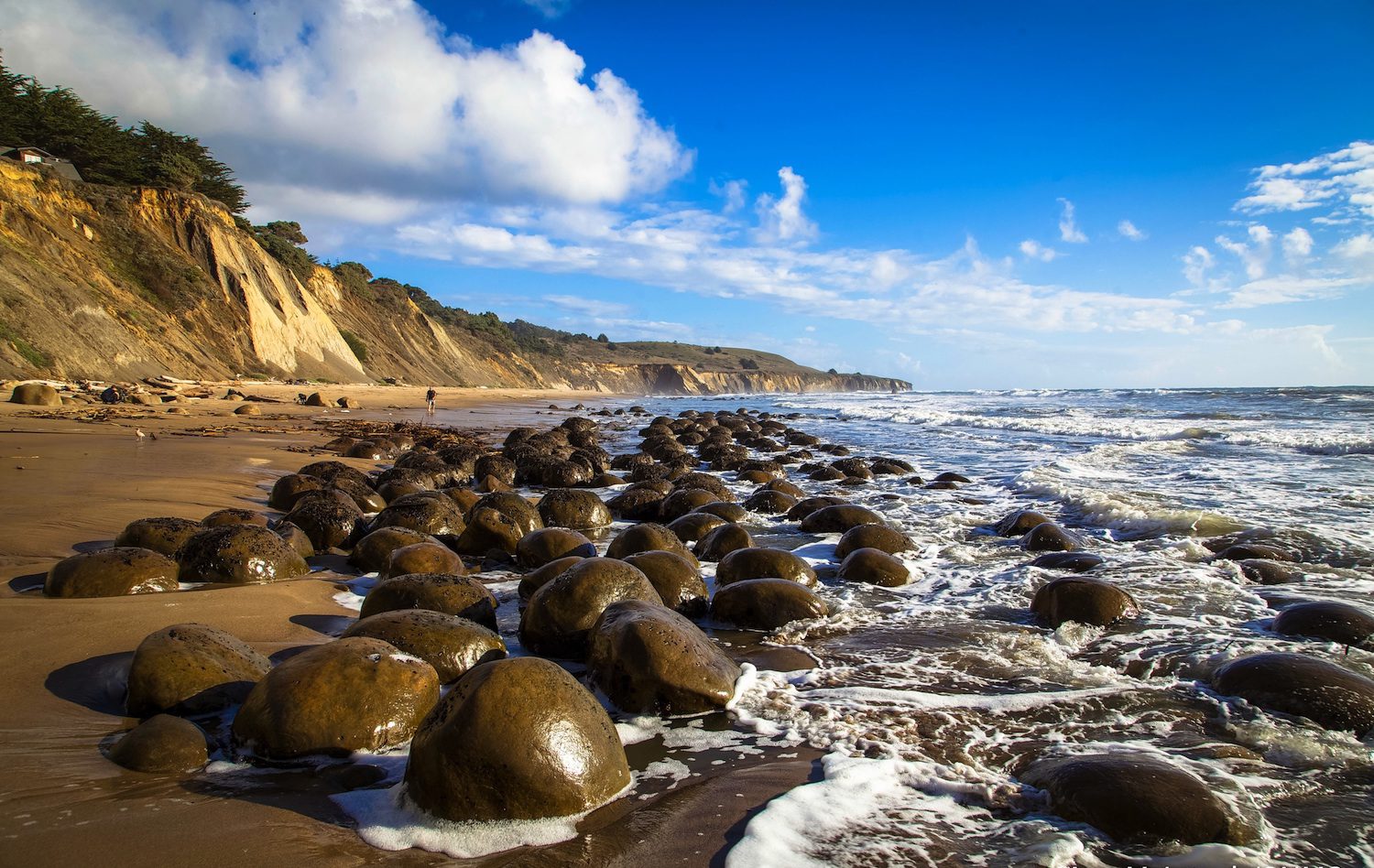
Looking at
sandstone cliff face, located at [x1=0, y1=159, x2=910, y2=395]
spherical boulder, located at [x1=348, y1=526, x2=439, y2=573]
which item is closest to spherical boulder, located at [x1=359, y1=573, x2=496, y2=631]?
spherical boulder, located at [x1=348, y1=526, x2=439, y2=573]

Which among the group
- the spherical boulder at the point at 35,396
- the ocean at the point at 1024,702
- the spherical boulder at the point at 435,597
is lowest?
the ocean at the point at 1024,702

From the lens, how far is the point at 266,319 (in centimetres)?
2900

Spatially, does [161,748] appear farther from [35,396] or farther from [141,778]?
[35,396]

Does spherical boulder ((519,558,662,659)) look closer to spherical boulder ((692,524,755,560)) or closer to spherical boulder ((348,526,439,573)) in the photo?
spherical boulder ((348,526,439,573))

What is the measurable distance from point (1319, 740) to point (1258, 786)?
718 millimetres

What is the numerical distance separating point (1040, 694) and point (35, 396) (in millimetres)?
17987

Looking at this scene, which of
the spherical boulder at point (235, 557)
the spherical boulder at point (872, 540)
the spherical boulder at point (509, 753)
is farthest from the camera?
the spherical boulder at point (872, 540)

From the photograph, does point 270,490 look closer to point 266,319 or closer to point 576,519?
point 576,519

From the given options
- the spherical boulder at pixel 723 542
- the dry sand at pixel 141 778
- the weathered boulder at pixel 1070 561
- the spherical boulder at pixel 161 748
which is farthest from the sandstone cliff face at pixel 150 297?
the weathered boulder at pixel 1070 561

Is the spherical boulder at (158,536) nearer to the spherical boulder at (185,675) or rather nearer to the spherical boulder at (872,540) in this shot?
the spherical boulder at (185,675)

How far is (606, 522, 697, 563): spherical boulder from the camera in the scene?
6.17 m

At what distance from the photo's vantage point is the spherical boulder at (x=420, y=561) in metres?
5.38

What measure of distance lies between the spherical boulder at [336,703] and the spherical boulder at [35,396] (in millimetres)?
15223

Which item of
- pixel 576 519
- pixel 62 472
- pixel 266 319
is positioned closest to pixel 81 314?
pixel 266 319
